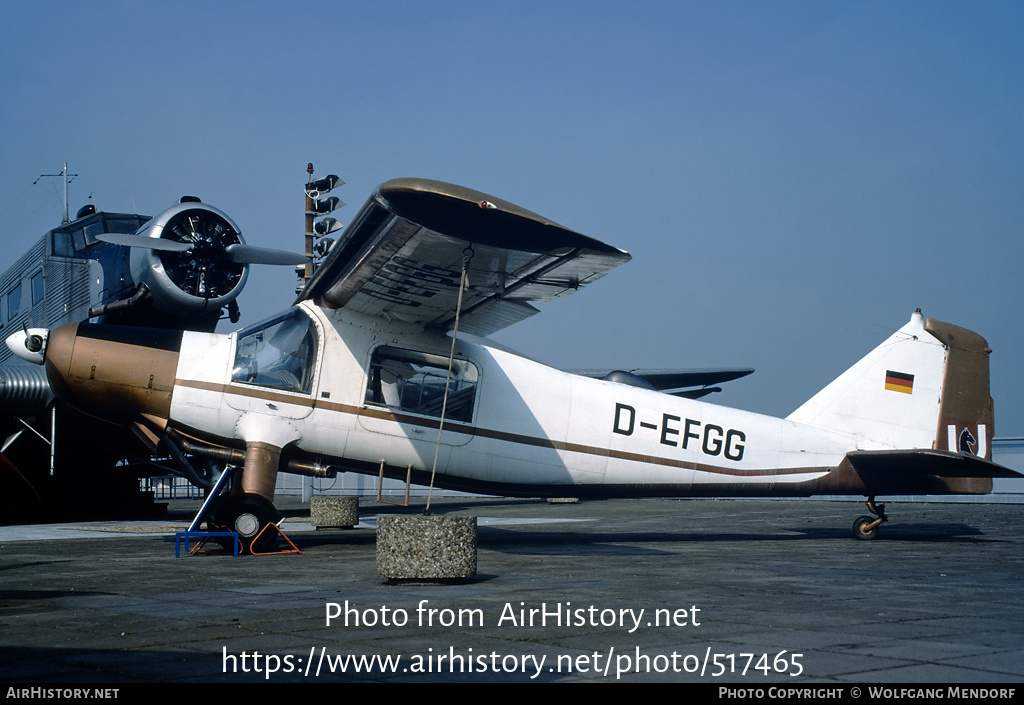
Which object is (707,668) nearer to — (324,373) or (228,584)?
(228,584)

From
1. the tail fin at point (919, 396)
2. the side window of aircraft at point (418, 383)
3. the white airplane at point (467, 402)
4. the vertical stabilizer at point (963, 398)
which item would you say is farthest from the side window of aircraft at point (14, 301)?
the vertical stabilizer at point (963, 398)

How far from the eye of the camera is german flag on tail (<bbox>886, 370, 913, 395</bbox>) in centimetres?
1297

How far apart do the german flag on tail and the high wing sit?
18.6 feet

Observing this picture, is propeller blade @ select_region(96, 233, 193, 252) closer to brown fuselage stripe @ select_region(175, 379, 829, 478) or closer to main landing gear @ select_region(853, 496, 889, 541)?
brown fuselage stripe @ select_region(175, 379, 829, 478)

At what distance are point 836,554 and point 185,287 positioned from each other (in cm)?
1296

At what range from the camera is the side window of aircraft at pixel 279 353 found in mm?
10742

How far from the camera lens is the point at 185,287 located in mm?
17469

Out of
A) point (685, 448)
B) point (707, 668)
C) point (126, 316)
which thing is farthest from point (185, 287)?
point (707, 668)

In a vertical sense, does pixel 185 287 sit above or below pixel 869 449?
above

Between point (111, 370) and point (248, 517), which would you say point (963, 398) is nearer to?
point (248, 517)

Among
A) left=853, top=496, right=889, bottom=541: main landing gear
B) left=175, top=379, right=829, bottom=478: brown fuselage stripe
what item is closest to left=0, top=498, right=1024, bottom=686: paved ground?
left=175, top=379, right=829, bottom=478: brown fuselage stripe

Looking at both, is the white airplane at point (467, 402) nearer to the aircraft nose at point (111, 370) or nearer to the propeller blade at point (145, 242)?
the aircraft nose at point (111, 370)

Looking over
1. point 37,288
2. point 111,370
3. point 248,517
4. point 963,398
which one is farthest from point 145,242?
point 963,398

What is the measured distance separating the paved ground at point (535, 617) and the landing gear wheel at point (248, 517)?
28 centimetres
